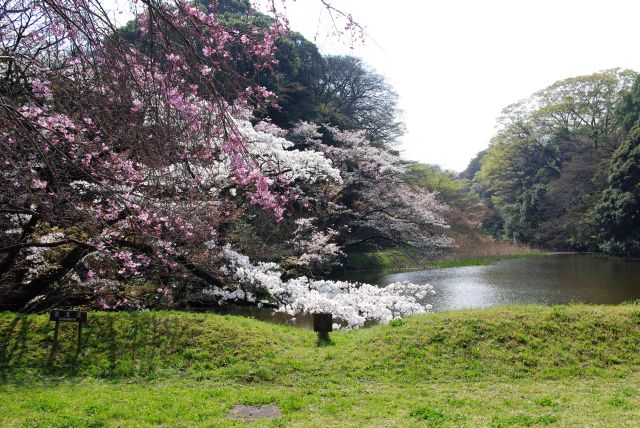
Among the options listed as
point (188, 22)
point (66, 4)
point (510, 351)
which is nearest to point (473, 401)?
point (510, 351)

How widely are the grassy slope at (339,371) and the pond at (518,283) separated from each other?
13.2 ft

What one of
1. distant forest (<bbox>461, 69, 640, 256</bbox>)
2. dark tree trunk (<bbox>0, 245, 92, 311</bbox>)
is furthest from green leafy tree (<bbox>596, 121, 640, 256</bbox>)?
dark tree trunk (<bbox>0, 245, 92, 311</bbox>)

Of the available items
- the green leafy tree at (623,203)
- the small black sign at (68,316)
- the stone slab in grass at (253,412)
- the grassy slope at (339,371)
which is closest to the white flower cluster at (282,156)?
the grassy slope at (339,371)

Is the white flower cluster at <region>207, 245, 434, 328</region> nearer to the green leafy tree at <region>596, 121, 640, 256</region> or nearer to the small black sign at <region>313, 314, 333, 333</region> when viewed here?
the small black sign at <region>313, 314, 333, 333</region>

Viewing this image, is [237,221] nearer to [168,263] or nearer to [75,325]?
[168,263]

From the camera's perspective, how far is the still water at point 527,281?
14164mm

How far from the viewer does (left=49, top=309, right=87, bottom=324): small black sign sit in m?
7.60

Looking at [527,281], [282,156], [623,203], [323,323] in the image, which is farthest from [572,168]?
[323,323]

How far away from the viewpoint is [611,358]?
7.52 metres

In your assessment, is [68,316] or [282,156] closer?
[68,316]

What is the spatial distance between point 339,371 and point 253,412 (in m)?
2.00

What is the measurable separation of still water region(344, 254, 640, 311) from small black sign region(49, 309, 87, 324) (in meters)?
8.90

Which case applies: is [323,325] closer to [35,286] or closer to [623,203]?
[35,286]

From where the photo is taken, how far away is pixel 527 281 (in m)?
17.2
